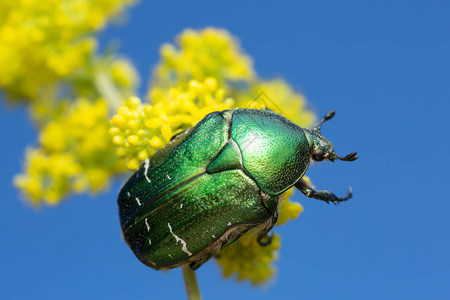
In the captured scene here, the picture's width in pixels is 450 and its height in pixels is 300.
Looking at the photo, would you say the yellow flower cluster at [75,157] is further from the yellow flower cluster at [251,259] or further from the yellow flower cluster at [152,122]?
the yellow flower cluster at [251,259]

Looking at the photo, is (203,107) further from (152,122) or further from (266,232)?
(266,232)

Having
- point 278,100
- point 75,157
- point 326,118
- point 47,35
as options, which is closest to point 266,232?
point 326,118

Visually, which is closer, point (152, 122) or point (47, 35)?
point (152, 122)

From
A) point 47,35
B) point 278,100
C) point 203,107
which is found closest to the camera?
point 203,107

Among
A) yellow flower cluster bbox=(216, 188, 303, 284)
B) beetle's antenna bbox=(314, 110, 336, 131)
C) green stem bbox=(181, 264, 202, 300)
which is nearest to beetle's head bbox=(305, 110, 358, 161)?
beetle's antenna bbox=(314, 110, 336, 131)

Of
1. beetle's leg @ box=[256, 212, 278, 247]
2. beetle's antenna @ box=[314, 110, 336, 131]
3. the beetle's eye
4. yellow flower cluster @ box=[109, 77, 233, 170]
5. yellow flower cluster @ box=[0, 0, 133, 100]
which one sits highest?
yellow flower cluster @ box=[0, 0, 133, 100]

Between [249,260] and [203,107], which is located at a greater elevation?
[203,107]

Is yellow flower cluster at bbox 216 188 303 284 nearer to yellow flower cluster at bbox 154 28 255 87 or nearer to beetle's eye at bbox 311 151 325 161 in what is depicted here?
beetle's eye at bbox 311 151 325 161

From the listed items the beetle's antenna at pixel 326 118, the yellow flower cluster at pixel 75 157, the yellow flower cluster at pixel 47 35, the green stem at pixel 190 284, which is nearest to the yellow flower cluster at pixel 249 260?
the green stem at pixel 190 284
